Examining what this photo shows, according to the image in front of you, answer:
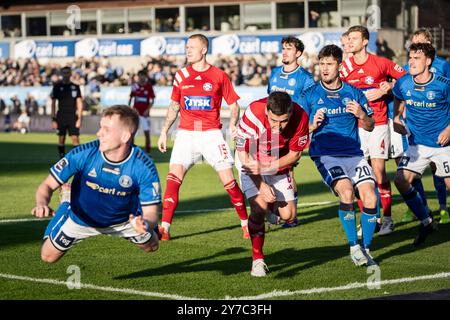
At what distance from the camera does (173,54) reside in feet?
155

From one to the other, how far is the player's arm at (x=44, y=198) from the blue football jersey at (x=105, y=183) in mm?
100

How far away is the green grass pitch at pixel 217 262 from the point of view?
858 centimetres

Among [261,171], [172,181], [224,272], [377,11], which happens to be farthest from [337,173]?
[377,11]

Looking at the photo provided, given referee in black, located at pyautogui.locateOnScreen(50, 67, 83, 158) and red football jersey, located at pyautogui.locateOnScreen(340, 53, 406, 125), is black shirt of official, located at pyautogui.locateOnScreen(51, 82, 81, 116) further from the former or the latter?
red football jersey, located at pyautogui.locateOnScreen(340, 53, 406, 125)

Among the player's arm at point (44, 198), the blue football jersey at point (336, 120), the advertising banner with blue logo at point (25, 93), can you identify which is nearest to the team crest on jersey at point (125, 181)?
the player's arm at point (44, 198)

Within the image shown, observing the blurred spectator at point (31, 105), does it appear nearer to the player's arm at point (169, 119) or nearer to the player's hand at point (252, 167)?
the player's arm at point (169, 119)

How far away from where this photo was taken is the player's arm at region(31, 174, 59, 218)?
7.12 m

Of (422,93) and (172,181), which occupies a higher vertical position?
(422,93)

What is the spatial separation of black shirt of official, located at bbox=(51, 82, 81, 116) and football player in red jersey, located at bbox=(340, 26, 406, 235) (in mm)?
11295

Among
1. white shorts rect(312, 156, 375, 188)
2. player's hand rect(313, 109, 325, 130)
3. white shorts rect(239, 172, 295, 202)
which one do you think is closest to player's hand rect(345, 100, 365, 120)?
player's hand rect(313, 109, 325, 130)

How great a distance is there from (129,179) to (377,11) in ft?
117

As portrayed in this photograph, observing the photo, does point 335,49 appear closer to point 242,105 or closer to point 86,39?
point 242,105

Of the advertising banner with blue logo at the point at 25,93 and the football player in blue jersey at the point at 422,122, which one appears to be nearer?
the football player in blue jersey at the point at 422,122

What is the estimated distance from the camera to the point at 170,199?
12.2 meters
